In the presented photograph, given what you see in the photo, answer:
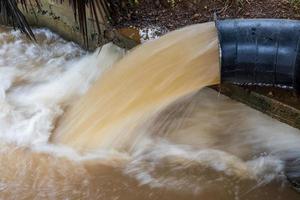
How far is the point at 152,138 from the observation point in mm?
4094

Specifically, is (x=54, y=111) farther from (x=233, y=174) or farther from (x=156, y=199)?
(x=233, y=174)

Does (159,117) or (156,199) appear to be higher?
(159,117)

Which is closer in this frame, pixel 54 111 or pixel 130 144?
pixel 130 144

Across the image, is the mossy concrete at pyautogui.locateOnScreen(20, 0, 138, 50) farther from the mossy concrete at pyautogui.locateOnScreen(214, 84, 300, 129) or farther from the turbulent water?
the mossy concrete at pyautogui.locateOnScreen(214, 84, 300, 129)


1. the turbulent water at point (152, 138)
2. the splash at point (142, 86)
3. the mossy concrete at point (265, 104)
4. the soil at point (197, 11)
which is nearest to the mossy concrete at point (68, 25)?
the soil at point (197, 11)

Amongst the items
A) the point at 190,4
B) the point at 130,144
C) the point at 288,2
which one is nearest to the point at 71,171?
the point at 130,144

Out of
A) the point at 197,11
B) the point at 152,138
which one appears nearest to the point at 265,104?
the point at 152,138

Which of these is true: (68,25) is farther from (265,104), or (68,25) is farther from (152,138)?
(265,104)

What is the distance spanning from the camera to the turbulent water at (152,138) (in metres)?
3.64

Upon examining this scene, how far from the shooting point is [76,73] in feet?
16.6

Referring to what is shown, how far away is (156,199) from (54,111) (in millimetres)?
1555

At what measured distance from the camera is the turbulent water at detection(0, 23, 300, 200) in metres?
3.64

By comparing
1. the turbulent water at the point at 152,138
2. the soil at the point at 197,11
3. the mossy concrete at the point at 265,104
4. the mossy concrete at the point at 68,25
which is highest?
the soil at the point at 197,11

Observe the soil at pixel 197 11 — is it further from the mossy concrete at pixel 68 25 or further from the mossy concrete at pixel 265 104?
the mossy concrete at pixel 265 104
